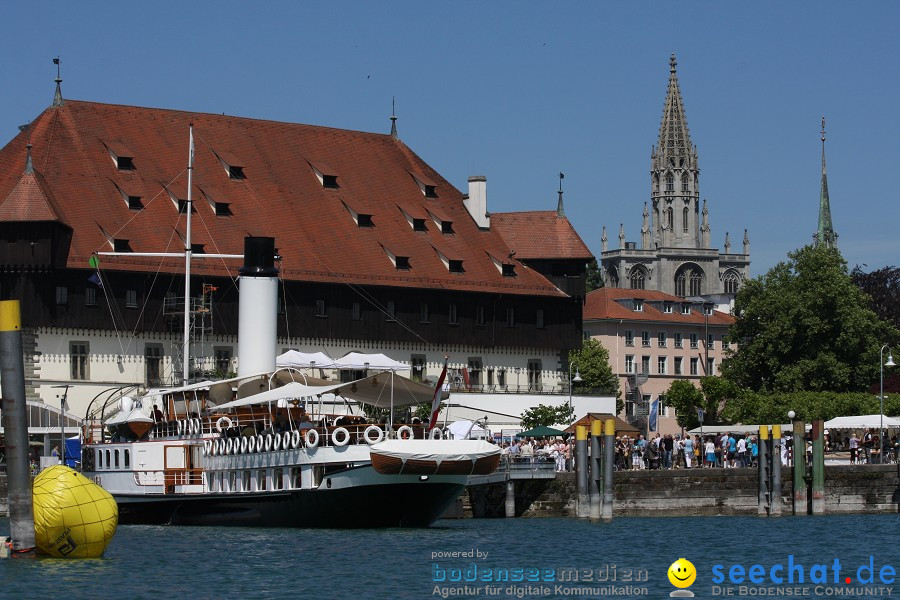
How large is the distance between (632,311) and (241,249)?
227 ft

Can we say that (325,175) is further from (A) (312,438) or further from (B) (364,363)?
(A) (312,438)

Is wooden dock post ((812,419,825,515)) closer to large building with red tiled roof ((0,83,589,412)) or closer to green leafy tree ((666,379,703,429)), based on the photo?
large building with red tiled roof ((0,83,589,412))

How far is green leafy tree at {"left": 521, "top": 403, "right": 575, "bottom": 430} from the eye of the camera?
84.8 metres

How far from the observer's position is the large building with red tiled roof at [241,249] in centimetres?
7875

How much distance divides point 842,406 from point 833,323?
1095 centimetres

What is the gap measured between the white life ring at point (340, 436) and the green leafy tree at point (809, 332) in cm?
5771

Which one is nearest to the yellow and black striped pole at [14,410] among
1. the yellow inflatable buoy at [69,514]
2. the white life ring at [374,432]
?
the yellow inflatable buoy at [69,514]

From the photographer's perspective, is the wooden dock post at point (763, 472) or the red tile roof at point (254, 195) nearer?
the wooden dock post at point (763, 472)

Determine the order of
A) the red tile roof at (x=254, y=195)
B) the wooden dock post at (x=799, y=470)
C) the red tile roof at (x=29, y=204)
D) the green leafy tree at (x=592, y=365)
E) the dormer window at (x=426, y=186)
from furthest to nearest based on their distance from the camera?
the green leafy tree at (x=592, y=365) < the dormer window at (x=426, y=186) < the red tile roof at (x=254, y=195) < the red tile roof at (x=29, y=204) < the wooden dock post at (x=799, y=470)

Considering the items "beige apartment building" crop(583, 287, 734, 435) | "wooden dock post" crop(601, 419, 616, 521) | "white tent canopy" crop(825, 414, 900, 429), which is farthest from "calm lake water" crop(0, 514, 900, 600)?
"beige apartment building" crop(583, 287, 734, 435)

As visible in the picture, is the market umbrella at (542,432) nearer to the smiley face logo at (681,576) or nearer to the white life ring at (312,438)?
the white life ring at (312,438)

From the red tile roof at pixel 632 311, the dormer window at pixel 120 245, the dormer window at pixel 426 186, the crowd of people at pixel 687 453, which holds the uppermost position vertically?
the dormer window at pixel 426 186

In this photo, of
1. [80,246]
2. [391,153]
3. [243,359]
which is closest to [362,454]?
[243,359]

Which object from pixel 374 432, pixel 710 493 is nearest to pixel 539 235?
pixel 710 493
